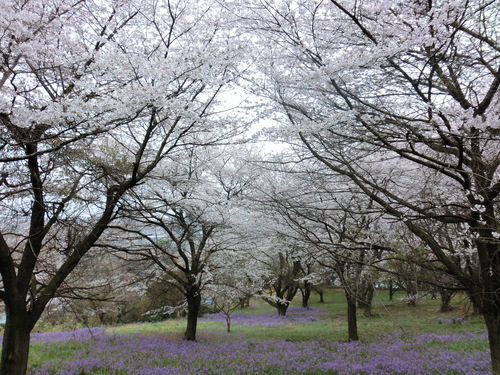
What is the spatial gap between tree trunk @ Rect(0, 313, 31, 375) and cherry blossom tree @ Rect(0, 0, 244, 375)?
0.04 ft

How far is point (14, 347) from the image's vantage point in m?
4.63

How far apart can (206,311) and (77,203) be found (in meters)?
23.2

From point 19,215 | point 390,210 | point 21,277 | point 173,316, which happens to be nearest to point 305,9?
point 390,210

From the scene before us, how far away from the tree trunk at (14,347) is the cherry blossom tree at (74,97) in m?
0.01

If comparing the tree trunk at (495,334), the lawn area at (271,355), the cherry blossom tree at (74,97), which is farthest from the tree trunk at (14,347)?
the tree trunk at (495,334)

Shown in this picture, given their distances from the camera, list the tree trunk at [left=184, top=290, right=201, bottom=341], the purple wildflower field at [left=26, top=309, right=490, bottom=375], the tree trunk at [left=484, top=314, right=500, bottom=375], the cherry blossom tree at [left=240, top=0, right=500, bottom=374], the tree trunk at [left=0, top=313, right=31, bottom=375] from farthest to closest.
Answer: the tree trunk at [left=184, top=290, right=201, bottom=341], the purple wildflower field at [left=26, top=309, right=490, bottom=375], the tree trunk at [left=0, top=313, right=31, bottom=375], the tree trunk at [left=484, top=314, right=500, bottom=375], the cherry blossom tree at [left=240, top=0, right=500, bottom=374]

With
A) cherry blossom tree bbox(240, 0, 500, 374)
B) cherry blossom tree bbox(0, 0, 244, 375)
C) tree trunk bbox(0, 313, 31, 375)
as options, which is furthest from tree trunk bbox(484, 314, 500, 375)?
tree trunk bbox(0, 313, 31, 375)

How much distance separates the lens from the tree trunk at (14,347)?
460 cm

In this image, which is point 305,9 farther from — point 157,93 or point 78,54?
point 78,54

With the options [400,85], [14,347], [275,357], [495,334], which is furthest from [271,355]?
[400,85]

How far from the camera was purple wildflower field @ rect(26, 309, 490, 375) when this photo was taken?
23.3 feet

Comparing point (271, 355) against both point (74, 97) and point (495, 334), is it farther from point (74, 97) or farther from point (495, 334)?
point (74, 97)

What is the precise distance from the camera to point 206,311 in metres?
26.4

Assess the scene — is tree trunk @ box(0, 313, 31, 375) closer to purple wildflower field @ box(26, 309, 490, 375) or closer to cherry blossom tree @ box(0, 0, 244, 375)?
cherry blossom tree @ box(0, 0, 244, 375)
